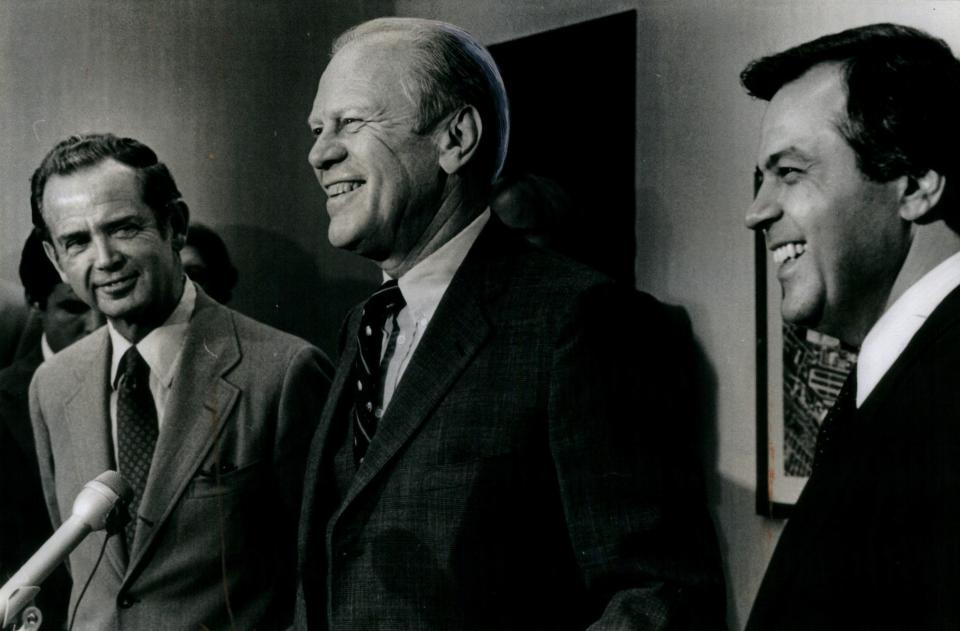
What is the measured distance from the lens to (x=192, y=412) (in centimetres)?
138

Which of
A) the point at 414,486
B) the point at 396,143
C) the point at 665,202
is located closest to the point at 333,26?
the point at 396,143

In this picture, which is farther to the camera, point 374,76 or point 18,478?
point 18,478

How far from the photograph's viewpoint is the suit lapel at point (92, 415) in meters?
1.39

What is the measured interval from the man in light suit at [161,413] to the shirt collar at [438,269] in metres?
0.29

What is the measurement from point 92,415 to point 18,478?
171mm

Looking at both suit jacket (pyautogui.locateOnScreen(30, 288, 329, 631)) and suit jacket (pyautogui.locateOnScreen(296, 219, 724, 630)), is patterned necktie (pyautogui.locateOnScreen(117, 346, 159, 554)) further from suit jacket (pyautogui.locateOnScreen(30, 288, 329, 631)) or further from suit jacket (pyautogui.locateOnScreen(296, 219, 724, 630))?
suit jacket (pyautogui.locateOnScreen(296, 219, 724, 630))

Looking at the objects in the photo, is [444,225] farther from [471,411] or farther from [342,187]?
[471,411]

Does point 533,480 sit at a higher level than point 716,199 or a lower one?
lower

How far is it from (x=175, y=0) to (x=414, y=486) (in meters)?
0.88

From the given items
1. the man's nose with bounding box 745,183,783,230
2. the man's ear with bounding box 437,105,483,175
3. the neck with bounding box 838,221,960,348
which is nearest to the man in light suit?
the man's ear with bounding box 437,105,483,175

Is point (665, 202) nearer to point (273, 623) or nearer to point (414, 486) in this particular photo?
point (414, 486)

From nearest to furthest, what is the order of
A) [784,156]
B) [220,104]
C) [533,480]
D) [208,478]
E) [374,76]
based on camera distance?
1. [784,156]
2. [533,480]
3. [374,76]
4. [208,478]
5. [220,104]

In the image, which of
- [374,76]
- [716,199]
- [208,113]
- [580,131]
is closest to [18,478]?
[208,113]

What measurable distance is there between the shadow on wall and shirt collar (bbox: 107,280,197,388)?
0.26 feet
